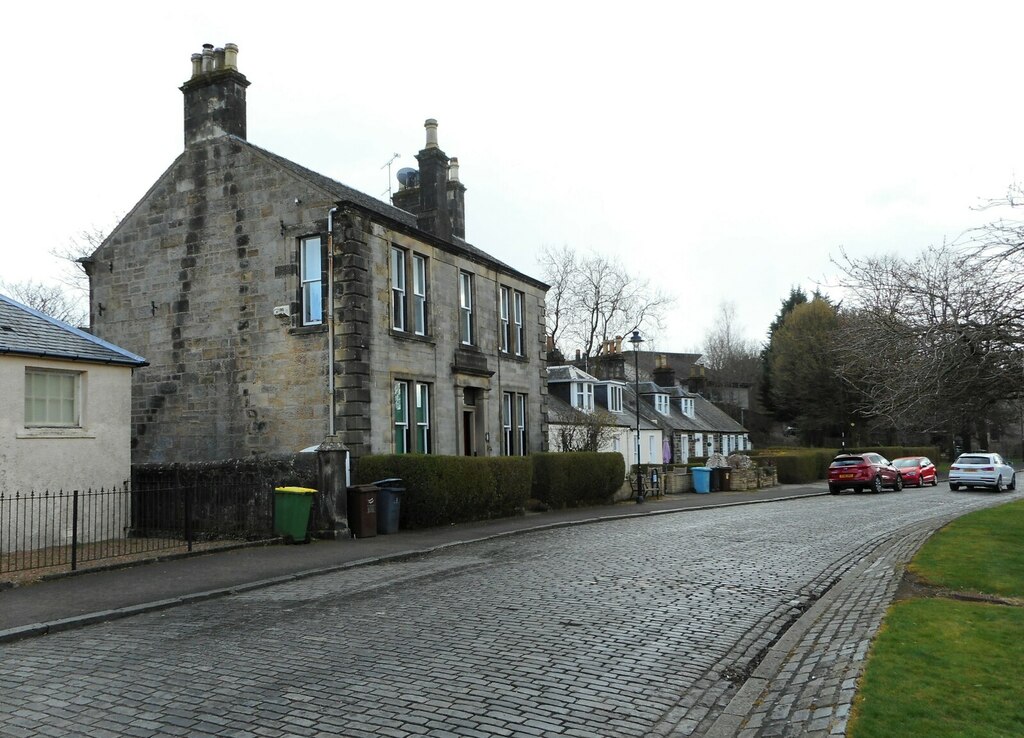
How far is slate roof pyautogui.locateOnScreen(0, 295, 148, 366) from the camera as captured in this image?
15.7 m

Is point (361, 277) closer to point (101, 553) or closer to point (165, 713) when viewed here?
point (101, 553)

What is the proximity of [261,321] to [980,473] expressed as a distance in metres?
31.3

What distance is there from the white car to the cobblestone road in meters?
27.3

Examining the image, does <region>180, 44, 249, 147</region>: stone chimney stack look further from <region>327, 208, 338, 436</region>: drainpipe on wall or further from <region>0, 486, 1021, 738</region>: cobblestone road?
<region>0, 486, 1021, 738</region>: cobblestone road

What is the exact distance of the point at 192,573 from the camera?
41.2 feet

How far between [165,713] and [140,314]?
20009 mm

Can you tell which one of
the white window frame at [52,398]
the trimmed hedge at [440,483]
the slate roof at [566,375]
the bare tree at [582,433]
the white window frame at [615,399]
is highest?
the slate roof at [566,375]

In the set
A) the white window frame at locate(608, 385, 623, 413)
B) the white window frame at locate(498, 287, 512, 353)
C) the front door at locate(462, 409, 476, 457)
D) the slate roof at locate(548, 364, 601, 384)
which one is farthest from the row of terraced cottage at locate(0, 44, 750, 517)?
the white window frame at locate(608, 385, 623, 413)

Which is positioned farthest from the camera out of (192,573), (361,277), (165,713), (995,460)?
(995,460)

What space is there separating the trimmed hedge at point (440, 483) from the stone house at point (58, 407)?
5.29 metres

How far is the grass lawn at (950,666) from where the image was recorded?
16.7ft

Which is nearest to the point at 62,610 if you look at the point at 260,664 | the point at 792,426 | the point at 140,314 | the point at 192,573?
the point at 192,573

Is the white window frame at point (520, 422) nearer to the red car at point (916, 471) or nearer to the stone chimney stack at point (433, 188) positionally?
the stone chimney stack at point (433, 188)

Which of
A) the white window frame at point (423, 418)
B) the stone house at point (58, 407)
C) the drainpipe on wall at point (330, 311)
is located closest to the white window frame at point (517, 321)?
the white window frame at point (423, 418)
